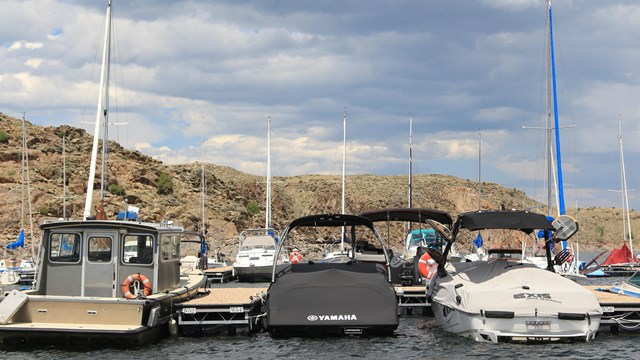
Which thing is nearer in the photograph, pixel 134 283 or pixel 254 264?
pixel 134 283

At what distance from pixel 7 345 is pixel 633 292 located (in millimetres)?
18981

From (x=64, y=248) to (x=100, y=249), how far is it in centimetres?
102

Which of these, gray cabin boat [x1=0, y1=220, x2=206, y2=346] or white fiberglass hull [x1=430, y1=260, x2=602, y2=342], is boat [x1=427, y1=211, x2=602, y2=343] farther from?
gray cabin boat [x1=0, y1=220, x2=206, y2=346]

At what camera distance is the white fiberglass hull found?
19.2 meters

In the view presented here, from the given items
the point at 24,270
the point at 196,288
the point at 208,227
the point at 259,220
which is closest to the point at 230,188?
the point at 259,220

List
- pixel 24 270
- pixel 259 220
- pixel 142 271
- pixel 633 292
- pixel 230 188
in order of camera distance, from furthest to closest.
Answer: pixel 230 188
pixel 259 220
pixel 24 270
pixel 633 292
pixel 142 271

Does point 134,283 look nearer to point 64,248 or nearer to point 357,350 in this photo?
point 64,248

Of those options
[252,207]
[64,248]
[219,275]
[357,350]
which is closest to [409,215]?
[357,350]

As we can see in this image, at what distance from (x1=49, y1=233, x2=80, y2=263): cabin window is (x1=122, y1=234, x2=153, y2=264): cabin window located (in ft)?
4.36

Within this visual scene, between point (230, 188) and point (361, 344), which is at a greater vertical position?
point (230, 188)

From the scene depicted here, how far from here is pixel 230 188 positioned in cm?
11588

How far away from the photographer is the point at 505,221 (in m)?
21.6

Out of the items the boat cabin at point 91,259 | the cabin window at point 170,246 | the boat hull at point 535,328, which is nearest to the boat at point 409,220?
the cabin window at point 170,246

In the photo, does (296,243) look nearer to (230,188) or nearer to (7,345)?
(230,188)
